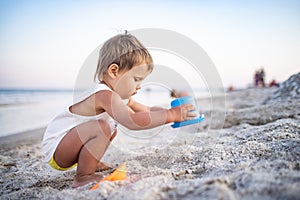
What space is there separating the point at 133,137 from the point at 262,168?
7.69 feet

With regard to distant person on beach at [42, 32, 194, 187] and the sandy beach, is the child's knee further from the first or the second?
the sandy beach

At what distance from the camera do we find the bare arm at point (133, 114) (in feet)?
5.27

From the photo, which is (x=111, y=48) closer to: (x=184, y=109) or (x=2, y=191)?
(x=184, y=109)

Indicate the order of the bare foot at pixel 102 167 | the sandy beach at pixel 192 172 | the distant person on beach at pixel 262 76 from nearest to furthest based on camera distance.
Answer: the sandy beach at pixel 192 172 → the bare foot at pixel 102 167 → the distant person on beach at pixel 262 76

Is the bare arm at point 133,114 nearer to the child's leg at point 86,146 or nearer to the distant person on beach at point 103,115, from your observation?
the distant person on beach at point 103,115

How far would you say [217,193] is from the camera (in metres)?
0.89

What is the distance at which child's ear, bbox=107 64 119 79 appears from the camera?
1.76 meters

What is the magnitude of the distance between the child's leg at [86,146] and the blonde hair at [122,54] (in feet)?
1.28

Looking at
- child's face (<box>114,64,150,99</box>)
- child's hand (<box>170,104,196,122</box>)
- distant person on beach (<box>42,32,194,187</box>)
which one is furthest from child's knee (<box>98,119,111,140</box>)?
child's hand (<box>170,104,196,122</box>)

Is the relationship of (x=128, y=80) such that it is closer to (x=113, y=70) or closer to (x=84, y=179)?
(x=113, y=70)

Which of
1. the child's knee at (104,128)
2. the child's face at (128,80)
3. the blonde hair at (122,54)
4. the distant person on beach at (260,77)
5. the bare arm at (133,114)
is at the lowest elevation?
the child's knee at (104,128)

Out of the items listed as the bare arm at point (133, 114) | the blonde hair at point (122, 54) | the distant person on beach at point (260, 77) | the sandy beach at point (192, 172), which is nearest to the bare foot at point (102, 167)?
the sandy beach at point (192, 172)

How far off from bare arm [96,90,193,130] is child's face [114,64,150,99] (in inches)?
4.1

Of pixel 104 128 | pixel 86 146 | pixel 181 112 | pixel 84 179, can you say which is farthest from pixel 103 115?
pixel 181 112
